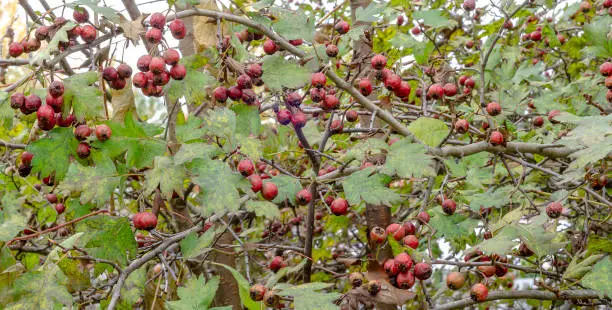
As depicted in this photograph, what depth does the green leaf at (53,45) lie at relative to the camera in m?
1.71

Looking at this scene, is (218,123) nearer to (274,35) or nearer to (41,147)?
(274,35)

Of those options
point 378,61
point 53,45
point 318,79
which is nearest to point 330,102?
point 318,79

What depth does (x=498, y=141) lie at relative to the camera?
236cm

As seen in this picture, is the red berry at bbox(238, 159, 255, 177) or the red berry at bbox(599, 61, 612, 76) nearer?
the red berry at bbox(238, 159, 255, 177)

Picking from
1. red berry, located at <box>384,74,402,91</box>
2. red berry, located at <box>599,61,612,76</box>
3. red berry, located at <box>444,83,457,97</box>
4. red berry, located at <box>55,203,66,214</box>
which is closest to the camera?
red berry, located at <box>384,74,402,91</box>

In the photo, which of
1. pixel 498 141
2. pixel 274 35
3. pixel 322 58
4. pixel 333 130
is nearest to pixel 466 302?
pixel 498 141

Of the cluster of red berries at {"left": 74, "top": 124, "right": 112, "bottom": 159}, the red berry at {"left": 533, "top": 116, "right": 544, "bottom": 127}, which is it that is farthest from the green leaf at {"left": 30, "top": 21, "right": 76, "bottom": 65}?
the red berry at {"left": 533, "top": 116, "right": 544, "bottom": 127}

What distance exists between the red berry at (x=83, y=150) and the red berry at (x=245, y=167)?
22.0 inches

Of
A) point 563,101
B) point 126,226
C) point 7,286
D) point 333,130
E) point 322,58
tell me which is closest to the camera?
point 7,286

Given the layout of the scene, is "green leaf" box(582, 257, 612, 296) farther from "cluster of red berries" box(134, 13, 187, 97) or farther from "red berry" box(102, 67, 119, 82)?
"red berry" box(102, 67, 119, 82)

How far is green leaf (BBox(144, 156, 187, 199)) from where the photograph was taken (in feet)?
5.81

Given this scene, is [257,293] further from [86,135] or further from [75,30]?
[75,30]

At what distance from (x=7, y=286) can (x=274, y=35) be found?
1.33m

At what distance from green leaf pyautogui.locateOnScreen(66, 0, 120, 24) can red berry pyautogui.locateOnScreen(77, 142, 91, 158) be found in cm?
45
